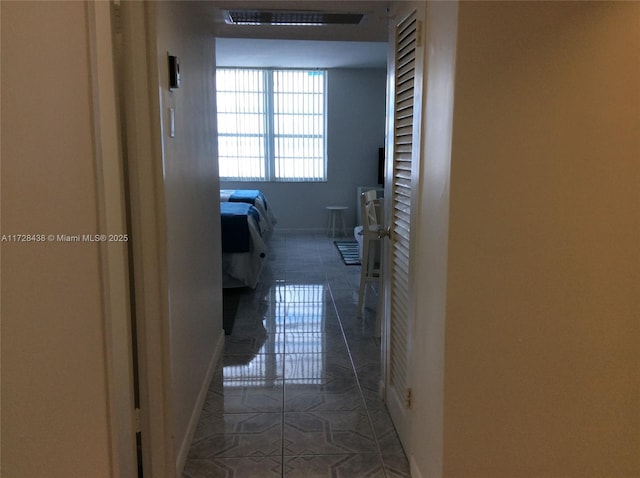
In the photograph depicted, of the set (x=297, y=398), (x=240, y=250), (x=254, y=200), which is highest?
(x=254, y=200)

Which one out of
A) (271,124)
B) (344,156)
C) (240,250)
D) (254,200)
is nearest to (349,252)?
(254,200)

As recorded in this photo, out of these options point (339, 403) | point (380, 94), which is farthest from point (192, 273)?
point (380, 94)

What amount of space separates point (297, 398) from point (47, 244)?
1.74 m

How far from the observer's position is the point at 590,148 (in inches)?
61.9

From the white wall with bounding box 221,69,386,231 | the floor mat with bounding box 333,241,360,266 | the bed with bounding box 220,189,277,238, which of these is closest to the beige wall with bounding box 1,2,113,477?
the bed with bounding box 220,189,277,238

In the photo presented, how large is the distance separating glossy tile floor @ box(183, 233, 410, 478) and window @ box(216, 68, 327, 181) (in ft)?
12.5

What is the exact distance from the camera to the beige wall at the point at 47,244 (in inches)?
50.4

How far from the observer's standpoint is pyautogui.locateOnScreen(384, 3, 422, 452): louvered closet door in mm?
2049

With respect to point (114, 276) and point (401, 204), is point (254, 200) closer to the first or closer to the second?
point (401, 204)

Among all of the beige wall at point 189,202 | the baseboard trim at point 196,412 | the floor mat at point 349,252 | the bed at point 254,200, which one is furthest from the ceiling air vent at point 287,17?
the floor mat at point 349,252

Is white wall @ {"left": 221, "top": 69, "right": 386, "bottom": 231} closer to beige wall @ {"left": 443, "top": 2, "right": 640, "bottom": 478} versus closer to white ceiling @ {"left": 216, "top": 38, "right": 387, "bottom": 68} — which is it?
white ceiling @ {"left": 216, "top": 38, "right": 387, "bottom": 68}

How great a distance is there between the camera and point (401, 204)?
2.29 meters

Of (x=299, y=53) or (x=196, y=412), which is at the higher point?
(x=299, y=53)

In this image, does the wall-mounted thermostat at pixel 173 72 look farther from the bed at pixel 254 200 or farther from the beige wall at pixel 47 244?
the bed at pixel 254 200
